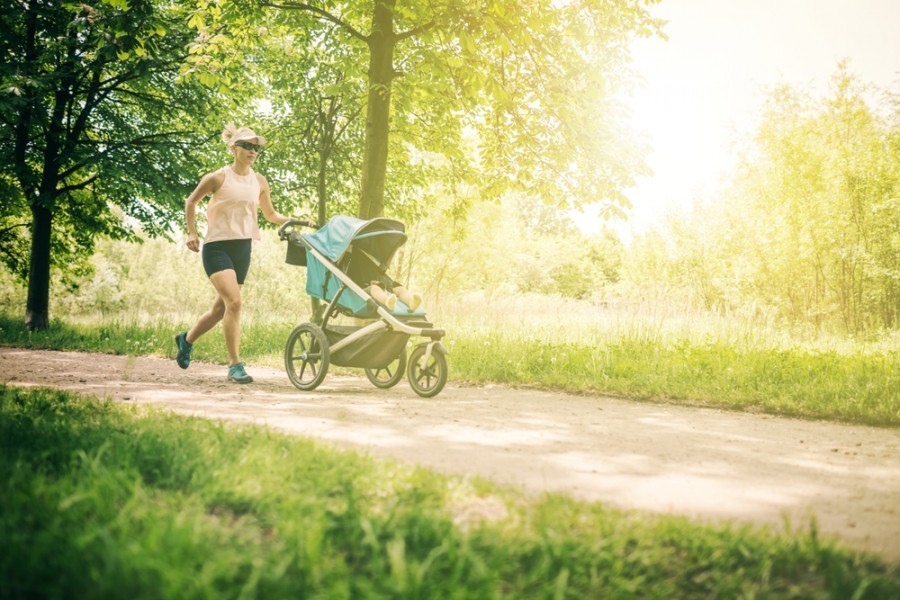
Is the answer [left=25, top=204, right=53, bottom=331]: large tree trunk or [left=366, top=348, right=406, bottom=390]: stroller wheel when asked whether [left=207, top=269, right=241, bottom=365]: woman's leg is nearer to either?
[left=366, top=348, right=406, bottom=390]: stroller wheel

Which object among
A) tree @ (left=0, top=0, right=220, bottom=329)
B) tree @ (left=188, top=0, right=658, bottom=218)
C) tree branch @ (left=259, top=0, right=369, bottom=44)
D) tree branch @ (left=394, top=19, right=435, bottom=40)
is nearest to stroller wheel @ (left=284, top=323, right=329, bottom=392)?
tree @ (left=188, top=0, right=658, bottom=218)

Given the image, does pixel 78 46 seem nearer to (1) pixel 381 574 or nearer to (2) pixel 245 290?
(1) pixel 381 574

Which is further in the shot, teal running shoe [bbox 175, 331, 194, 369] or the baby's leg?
teal running shoe [bbox 175, 331, 194, 369]

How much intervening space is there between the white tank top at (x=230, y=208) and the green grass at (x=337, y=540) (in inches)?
151

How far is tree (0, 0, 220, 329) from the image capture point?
13.5 meters

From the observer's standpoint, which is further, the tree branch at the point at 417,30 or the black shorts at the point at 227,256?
the tree branch at the point at 417,30

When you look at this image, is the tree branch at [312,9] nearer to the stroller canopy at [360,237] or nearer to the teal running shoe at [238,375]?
the stroller canopy at [360,237]

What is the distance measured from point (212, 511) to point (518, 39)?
7.09 meters

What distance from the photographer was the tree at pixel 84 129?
44.2 feet

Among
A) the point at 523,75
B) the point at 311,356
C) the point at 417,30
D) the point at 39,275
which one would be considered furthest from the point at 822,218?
the point at 39,275

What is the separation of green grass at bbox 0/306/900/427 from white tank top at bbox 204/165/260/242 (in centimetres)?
277

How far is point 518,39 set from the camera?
311 inches

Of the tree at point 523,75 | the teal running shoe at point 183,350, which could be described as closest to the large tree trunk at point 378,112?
the tree at point 523,75

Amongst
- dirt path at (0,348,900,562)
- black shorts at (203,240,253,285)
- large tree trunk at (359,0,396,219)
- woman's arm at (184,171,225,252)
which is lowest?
dirt path at (0,348,900,562)
